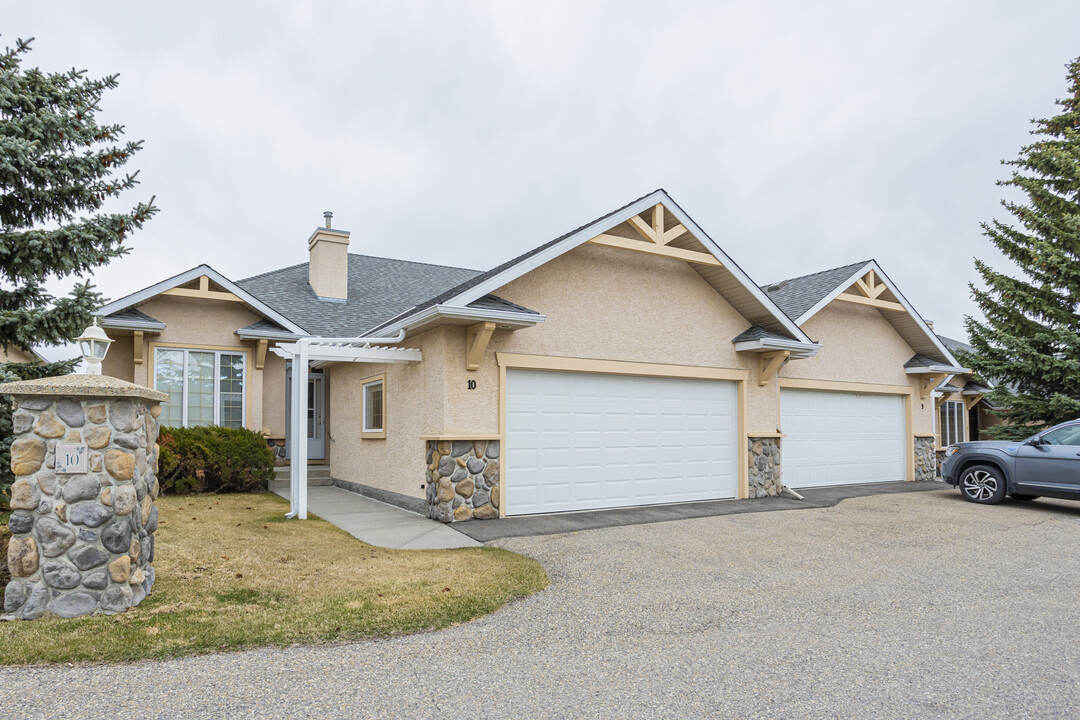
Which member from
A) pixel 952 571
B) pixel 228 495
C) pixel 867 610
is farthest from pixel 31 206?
pixel 952 571

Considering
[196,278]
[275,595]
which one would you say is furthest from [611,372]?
[196,278]

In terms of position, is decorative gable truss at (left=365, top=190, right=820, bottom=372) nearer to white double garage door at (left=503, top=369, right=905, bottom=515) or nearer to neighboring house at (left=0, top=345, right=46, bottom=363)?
white double garage door at (left=503, top=369, right=905, bottom=515)

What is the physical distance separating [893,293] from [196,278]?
567 inches

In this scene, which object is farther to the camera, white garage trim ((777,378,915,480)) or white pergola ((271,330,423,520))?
white garage trim ((777,378,915,480))

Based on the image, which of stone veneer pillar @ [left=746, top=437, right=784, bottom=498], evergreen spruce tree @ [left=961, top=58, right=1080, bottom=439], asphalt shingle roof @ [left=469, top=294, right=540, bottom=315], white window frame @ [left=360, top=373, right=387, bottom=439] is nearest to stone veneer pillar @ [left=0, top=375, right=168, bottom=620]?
asphalt shingle roof @ [left=469, top=294, right=540, bottom=315]

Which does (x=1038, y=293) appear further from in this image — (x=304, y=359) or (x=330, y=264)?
(x=330, y=264)

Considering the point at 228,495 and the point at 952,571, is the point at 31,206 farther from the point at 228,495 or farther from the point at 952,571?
the point at 952,571

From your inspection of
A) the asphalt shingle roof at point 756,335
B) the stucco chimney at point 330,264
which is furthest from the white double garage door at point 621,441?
the stucco chimney at point 330,264

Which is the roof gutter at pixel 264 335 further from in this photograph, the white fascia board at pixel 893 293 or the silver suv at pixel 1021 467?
the silver suv at pixel 1021 467

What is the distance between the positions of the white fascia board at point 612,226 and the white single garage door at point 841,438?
2.37 meters

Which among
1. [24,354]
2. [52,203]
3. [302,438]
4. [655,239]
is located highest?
[655,239]

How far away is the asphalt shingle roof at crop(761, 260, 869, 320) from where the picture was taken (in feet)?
44.3

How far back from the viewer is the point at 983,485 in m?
11.6

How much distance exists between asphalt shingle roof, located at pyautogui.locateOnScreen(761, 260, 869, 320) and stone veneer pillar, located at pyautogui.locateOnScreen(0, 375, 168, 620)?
11.6 m
